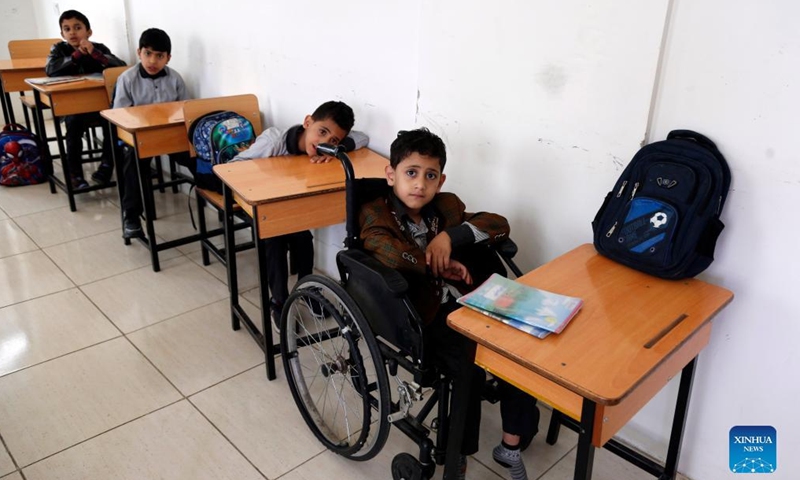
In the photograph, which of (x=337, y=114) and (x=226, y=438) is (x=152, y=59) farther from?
(x=226, y=438)

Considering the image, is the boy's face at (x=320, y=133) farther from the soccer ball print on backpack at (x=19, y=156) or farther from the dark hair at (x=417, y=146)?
the soccer ball print on backpack at (x=19, y=156)

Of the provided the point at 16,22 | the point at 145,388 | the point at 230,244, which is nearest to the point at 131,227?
the point at 230,244

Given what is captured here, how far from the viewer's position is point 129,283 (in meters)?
3.00

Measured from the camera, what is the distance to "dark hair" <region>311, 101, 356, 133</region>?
2.48 meters

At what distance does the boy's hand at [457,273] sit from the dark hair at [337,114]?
3.03 feet

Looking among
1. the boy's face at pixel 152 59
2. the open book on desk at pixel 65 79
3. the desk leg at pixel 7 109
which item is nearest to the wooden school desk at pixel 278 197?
the boy's face at pixel 152 59

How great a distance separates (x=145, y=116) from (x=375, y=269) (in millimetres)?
2007

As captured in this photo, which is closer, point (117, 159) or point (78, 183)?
point (117, 159)

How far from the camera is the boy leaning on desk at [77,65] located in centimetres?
386

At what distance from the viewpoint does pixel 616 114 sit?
1.75m

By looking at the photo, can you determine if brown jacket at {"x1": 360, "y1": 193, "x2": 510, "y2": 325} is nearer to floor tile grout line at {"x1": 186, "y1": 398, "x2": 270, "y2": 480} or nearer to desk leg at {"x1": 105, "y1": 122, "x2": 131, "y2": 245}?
floor tile grout line at {"x1": 186, "y1": 398, "x2": 270, "y2": 480}

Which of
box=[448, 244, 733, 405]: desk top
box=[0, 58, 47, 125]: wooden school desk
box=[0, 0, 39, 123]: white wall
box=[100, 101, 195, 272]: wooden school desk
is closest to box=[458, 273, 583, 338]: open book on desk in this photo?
A: box=[448, 244, 733, 405]: desk top

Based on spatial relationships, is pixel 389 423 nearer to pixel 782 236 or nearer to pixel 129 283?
pixel 782 236

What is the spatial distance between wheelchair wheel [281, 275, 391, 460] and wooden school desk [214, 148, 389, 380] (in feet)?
0.76
